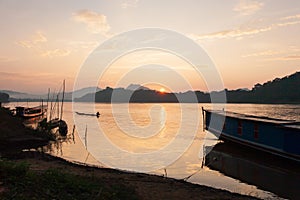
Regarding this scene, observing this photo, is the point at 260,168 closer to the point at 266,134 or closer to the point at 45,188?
the point at 266,134

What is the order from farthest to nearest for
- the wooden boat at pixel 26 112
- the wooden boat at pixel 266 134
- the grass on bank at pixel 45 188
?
the wooden boat at pixel 26 112 < the wooden boat at pixel 266 134 < the grass on bank at pixel 45 188

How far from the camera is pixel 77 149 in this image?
100 ft

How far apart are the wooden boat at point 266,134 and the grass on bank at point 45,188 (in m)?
15.0

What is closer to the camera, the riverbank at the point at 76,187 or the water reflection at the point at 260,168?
the riverbank at the point at 76,187

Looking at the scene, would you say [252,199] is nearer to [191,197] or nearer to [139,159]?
[191,197]

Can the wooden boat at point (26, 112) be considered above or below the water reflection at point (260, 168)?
above

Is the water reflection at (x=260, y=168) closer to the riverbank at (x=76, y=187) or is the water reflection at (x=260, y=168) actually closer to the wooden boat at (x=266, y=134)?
the wooden boat at (x=266, y=134)

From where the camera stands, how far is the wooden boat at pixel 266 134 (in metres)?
21.7

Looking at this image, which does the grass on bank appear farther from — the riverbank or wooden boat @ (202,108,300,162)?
wooden boat @ (202,108,300,162)

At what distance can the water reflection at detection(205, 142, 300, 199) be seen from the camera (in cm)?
1748

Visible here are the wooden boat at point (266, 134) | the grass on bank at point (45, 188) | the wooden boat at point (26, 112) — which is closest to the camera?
the grass on bank at point (45, 188)

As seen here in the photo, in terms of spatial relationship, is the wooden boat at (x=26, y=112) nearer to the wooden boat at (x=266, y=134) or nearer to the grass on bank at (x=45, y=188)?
the wooden boat at (x=266, y=134)

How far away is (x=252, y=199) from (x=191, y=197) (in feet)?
9.15

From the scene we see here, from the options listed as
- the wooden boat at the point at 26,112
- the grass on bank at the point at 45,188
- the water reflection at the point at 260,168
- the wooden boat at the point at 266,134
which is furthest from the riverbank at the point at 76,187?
the wooden boat at the point at 26,112
